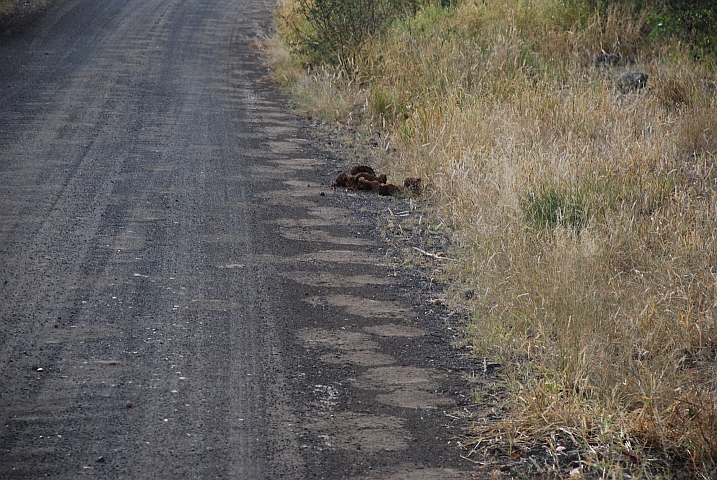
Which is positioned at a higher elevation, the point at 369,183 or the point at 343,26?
the point at 343,26

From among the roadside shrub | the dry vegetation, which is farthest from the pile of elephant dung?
the roadside shrub

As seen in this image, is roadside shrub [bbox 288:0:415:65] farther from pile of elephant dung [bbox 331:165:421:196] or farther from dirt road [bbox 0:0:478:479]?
pile of elephant dung [bbox 331:165:421:196]

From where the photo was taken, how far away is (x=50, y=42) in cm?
Answer: 1364

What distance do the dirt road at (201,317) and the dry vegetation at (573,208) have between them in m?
0.48

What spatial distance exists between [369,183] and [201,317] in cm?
288

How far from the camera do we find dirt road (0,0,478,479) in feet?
10.3

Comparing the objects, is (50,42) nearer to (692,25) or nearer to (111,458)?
(692,25)

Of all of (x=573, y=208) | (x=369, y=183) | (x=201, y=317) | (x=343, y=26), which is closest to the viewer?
(x=201, y=317)

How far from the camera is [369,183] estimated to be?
22.4 feet

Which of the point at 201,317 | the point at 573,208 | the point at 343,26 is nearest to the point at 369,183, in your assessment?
the point at 573,208

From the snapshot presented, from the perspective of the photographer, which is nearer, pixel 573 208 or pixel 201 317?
pixel 201 317

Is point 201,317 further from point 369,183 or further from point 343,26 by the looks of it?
point 343,26

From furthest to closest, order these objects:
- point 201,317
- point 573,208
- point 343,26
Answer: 1. point 343,26
2. point 573,208
3. point 201,317

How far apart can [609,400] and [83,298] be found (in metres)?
2.78
